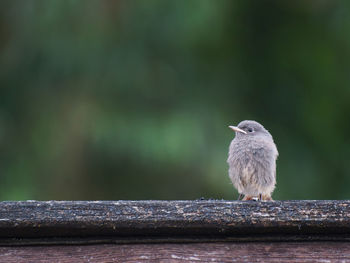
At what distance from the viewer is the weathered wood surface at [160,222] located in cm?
247

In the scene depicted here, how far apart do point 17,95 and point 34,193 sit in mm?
2016

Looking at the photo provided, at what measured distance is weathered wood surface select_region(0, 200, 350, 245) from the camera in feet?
8.11

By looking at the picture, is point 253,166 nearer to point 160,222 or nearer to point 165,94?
point 160,222

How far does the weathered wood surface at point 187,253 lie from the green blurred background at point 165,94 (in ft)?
25.3

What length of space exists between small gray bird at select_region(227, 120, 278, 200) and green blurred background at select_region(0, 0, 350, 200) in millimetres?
4810

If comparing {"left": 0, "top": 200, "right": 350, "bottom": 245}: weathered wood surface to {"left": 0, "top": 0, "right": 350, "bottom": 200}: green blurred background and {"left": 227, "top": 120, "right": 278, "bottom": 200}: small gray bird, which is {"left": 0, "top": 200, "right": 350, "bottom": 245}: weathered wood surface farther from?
{"left": 0, "top": 0, "right": 350, "bottom": 200}: green blurred background

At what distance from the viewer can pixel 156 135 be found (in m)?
10.5

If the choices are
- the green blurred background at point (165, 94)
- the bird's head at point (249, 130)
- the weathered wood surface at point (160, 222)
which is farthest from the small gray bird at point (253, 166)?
the green blurred background at point (165, 94)

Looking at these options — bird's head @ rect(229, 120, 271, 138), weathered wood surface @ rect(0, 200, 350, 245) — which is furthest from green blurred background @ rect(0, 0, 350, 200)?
weathered wood surface @ rect(0, 200, 350, 245)

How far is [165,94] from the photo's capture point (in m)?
11.1

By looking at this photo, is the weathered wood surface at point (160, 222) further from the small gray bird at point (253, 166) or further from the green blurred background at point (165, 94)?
the green blurred background at point (165, 94)

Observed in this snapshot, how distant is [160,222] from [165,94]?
8695mm

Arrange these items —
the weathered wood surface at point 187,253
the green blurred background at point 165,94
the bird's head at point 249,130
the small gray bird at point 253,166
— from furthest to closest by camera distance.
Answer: the green blurred background at point 165,94 < the bird's head at point 249,130 < the small gray bird at point 253,166 < the weathered wood surface at point 187,253

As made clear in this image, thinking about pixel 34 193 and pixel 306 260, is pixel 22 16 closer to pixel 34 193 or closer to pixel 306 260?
pixel 34 193
